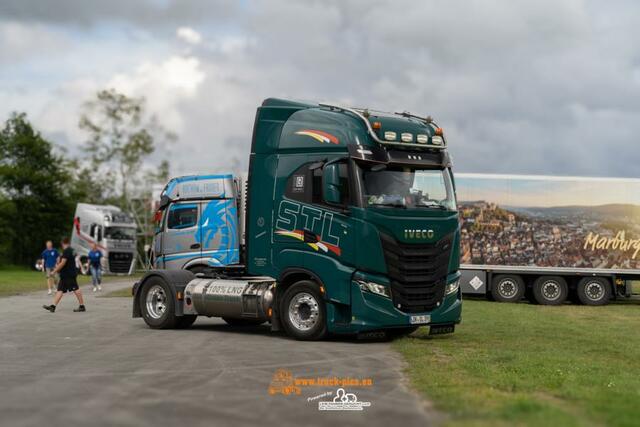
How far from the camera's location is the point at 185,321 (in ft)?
58.1

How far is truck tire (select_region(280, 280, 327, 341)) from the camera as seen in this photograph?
14.9 m

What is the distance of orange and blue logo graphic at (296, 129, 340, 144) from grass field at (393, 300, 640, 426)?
3472mm

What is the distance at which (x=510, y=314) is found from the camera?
74.6 feet

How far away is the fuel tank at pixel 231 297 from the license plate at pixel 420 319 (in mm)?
2558

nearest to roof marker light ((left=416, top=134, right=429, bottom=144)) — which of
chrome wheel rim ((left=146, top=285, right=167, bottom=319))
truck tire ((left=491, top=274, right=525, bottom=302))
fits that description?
chrome wheel rim ((left=146, top=285, right=167, bottom=319))

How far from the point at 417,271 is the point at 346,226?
A: 4.64ft

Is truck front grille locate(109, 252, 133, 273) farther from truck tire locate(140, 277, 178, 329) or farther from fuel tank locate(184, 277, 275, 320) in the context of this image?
fuel tank locate(184, 277, 275, 320)

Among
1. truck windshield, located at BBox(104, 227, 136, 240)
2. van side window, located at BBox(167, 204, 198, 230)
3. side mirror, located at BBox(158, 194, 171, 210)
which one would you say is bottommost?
van side window, located at BBox(167, 204, 198, 230)

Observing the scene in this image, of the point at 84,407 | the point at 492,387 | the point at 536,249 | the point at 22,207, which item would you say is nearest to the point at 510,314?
the point at 536,249

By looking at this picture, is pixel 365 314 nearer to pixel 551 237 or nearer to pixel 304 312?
pixel 304 312

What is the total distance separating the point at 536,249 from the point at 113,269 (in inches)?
1300

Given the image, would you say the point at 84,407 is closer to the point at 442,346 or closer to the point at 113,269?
the point at 442,346

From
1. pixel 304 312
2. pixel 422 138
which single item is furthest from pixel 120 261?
pixel 422 138

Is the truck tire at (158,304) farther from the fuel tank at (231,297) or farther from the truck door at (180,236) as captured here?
the truck door at (180,236)
